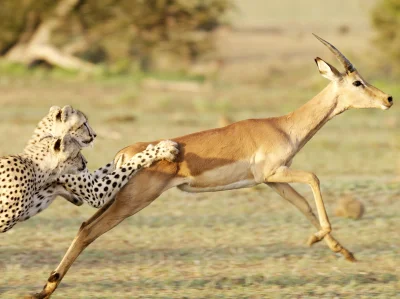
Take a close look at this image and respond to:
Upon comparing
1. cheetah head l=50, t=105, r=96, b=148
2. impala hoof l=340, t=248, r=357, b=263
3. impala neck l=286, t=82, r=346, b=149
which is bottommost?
impala hoof l=340, t=248, r=357, b=263

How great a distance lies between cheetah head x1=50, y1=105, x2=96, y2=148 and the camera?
7066mm

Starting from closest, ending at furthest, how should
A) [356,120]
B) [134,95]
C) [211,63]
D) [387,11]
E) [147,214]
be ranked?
[147,214] < [356,120] < [134,95] < [387,11] < [211,63]

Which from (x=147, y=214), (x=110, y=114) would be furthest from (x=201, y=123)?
(x=147, y=214)

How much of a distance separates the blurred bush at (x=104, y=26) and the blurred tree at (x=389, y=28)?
4834 mm

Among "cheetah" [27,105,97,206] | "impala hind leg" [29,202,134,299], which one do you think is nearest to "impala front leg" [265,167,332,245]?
"impala hind leg" [29,202,134,299]

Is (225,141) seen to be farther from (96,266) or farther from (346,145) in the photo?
(346,145)

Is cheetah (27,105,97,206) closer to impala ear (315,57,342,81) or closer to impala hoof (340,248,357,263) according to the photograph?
impala ear (315,57,342,81)

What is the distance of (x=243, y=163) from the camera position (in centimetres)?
776

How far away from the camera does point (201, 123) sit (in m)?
20.6

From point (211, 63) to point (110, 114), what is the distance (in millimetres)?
15747

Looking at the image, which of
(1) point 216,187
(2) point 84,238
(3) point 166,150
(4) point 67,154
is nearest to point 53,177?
(4) point 67,154

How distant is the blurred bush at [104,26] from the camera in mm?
28516

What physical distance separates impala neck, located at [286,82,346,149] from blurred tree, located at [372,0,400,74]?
21.6 metres

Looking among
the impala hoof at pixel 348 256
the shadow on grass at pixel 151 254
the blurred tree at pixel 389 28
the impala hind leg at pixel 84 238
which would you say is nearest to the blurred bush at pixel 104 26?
the blurred tree at pixel 389 28
